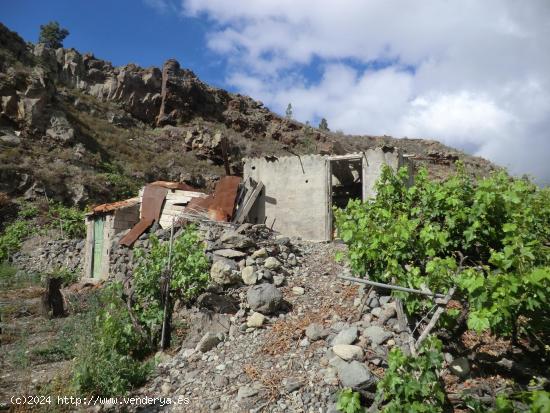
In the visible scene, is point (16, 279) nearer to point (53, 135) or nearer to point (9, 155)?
point (9, 155)

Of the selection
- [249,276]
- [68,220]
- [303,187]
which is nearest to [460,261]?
[249,276]

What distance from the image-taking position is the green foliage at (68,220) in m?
14.9

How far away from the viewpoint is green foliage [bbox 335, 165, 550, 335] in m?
3.06

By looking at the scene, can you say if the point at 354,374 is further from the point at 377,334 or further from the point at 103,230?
the point at 103,230

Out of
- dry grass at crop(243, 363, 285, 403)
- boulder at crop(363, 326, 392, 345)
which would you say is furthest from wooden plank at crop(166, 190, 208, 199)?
boulder at crop(363, 326, 392, 345)

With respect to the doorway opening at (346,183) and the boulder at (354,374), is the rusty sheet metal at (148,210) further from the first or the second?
the boulder at (354,374)

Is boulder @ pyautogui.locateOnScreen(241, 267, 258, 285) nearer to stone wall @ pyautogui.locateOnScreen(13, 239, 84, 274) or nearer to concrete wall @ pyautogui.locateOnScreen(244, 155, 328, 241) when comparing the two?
concrete wall @ pyautogui.locateOnScreen(244, 155, 328, 241)

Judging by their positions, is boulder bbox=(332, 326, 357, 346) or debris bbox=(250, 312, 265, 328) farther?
debris bbox=(250, 312, 265, 328)

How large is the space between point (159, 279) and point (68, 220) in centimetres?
1124

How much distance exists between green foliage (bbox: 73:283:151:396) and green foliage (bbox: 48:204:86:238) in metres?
9.95

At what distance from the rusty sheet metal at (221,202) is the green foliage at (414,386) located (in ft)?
24.4

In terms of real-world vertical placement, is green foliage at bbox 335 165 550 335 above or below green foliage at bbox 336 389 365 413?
above

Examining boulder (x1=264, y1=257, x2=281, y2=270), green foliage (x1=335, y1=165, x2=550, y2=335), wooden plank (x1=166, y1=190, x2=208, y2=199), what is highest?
wooden plank (x1=166, y1=190, x2=208, y2=199)

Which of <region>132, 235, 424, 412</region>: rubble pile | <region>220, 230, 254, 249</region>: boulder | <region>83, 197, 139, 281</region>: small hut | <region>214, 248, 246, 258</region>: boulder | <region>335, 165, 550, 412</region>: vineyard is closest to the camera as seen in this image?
<region>335, 165, 550, 412</region>: vineyard
